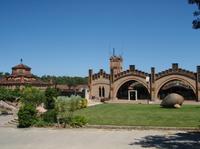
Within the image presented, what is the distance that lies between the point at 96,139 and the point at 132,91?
4586 cm

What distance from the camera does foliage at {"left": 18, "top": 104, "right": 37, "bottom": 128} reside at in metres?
31.0

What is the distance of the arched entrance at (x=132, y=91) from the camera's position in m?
68.5

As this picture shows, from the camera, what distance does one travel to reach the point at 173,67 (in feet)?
199

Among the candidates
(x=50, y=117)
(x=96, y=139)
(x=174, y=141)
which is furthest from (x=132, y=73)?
(x=174, y=141)

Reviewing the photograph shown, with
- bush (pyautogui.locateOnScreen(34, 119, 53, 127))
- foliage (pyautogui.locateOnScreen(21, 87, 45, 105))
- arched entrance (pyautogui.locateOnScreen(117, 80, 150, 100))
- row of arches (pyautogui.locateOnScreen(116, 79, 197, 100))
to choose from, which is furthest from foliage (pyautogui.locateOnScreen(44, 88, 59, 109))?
arched entrance (pyautogui.locateOnScreen(117, 80, 150, 100))

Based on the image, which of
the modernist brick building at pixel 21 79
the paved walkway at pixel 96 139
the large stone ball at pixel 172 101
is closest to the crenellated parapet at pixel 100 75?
the modernist brick building at pixel 21 79

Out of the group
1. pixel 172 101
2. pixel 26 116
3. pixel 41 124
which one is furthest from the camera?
pixel 172 101

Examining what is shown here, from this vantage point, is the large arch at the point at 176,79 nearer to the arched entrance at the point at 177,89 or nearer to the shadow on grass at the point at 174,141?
the arched entrance at the point at 177,89

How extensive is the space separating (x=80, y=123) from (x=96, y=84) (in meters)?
38.9

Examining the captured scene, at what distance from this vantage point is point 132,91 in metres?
69.2

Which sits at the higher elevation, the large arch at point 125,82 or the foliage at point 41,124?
the large arch at point 125,82

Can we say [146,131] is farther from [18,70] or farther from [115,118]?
[18,70]

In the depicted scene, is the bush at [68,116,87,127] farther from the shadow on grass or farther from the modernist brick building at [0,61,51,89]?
the modernist brick building at [0,61,51,89]

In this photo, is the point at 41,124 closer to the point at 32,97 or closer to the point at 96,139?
the point at 96,139
